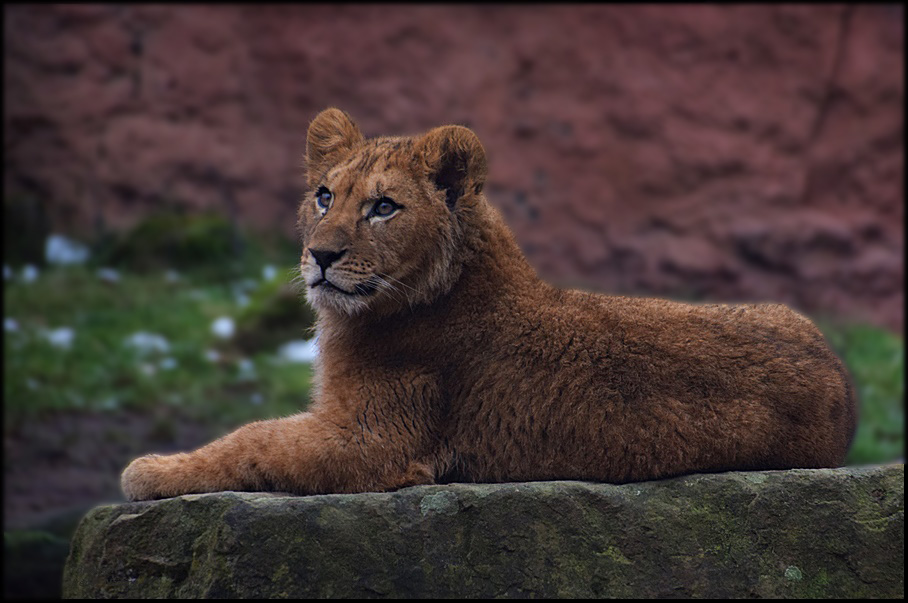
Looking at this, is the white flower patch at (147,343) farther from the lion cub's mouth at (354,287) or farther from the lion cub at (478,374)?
the lion cub's mouth at (354,287)

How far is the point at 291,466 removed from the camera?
4977 mm

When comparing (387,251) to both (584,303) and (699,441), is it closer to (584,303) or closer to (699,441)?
(584,303)

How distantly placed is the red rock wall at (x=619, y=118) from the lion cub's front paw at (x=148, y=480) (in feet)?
33.6

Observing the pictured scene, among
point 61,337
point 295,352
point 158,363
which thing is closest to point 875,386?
point 295,352

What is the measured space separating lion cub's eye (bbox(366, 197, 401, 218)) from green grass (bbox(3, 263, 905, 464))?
644cm

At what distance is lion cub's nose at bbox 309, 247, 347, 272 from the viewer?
5133 millimetres

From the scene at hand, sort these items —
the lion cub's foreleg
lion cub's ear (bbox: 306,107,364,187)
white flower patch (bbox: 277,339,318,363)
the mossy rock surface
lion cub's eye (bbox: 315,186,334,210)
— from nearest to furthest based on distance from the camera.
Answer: the mossy rock surface < the lion cub's foreleg < lion cub's eye (bbox: 315,186,334,210) < lion cub's ear (bbox: 306,107,364,187) < white flower patch (bbox: 277,339,318,363)

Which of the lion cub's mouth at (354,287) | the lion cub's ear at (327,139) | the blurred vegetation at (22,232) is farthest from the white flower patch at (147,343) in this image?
the lion cub's mouth at (354,287)

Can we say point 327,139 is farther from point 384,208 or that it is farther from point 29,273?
point 29,273

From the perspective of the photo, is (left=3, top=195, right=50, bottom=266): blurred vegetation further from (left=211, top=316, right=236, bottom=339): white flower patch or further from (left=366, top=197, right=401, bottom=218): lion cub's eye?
(left=366, top=197, right=401, bottom=218): lion cub's eye

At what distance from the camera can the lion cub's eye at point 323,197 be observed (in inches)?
218

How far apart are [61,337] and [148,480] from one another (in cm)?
789

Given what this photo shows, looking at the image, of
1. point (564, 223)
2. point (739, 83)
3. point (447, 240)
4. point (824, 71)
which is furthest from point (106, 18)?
point (447, 240)

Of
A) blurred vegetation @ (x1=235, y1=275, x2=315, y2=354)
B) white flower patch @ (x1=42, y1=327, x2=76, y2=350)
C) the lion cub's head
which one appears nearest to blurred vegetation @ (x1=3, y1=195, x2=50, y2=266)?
white flower patch @ (x1=42, y1=327, x2=76, y2=350)
